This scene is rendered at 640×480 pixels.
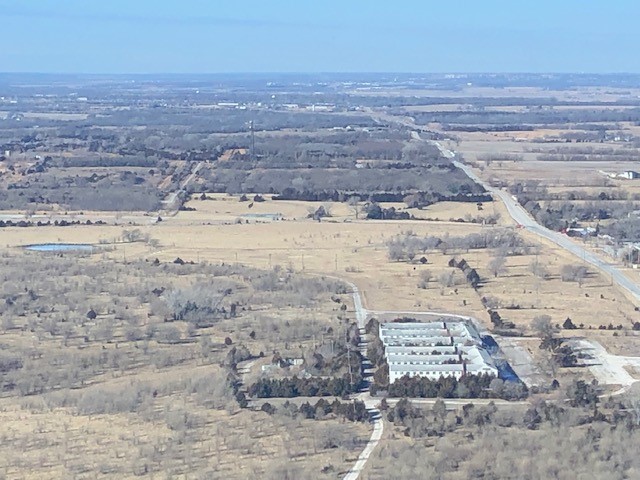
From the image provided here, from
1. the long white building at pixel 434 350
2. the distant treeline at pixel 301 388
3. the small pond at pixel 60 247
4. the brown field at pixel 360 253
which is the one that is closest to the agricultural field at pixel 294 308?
the distant treeline at pixel 301 388

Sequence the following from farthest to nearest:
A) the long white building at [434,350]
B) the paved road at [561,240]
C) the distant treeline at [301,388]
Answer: the paved road at [561,240], the long white building at [434,350], the distant treeline at [301,388]

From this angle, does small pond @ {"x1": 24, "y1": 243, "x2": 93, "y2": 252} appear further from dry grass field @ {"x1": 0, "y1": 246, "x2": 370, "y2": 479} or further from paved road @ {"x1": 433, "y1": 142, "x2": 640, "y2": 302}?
paved road @ {"x1": 433, "y1": 142, "x2": 640, "y2": 302}

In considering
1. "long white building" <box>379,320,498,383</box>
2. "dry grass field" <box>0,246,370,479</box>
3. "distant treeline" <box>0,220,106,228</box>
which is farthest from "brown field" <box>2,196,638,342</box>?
"long white building" <box>379,320,498,383</box>

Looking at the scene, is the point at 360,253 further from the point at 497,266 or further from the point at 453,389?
the point at 453,389

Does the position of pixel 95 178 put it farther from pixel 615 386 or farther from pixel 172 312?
pixel 615 386

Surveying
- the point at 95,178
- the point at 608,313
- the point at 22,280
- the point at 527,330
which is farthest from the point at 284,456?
the point at 95,178

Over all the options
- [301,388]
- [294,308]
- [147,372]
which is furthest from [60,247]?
[301,388]

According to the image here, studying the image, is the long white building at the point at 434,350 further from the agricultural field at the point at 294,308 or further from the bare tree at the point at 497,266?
the bare tree at the point at 497,266
